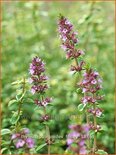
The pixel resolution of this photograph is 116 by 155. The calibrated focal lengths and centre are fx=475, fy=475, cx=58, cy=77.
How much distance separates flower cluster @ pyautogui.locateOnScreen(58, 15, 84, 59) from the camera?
111 inches

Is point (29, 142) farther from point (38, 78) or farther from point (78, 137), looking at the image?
point (38, 78)

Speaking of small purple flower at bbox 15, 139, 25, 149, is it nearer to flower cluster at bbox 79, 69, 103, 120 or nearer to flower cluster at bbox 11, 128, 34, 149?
flower cluster at bbox 11, 128, 34, 149

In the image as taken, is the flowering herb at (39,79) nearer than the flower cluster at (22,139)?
No

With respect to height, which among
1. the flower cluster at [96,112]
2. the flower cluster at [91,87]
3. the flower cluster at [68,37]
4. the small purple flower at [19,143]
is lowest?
the small purple flower at [19,143]

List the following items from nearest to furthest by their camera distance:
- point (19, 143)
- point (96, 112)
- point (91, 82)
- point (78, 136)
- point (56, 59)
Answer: point (78, 136)
point (19, 143)
point (91, 82)
point (96, 112)
point (56, 59)

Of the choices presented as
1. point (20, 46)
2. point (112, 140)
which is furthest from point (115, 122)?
point (20, 46)

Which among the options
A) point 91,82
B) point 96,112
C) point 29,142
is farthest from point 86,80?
point 29,142

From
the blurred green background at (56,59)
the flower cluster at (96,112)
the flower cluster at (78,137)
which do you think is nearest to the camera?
the flower cluster at (78,137)

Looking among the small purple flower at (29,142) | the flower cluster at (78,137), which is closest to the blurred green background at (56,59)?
the small purple flower at (29,142)

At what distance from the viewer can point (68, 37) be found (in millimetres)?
2834

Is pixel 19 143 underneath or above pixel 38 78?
underneath

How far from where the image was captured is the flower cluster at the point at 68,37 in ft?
9.21

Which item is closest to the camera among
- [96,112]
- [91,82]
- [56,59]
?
[91,82]

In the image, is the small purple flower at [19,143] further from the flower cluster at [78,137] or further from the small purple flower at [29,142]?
the flower cluster at [78,137]
